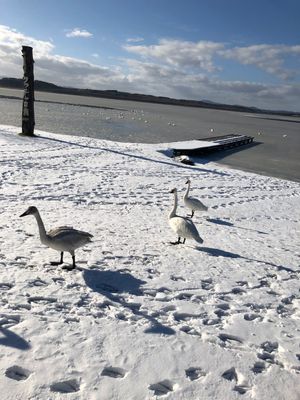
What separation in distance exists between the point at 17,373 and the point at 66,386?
0.63 metres

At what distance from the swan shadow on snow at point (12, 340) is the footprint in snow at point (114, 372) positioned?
109 centimetres

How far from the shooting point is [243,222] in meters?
13.0

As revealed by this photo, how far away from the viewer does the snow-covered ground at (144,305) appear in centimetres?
490

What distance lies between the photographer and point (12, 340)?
5.32 meters

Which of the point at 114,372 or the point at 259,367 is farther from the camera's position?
the point at 259,367

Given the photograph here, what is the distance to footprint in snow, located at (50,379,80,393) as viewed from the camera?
456cm

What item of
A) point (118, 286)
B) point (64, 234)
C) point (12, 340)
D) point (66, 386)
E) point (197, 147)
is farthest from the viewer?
point (197, 147)

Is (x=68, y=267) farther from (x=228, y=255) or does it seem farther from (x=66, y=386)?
(x=228, y=255)

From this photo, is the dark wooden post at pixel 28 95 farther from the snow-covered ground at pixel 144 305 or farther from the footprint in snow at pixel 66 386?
the footprint in snow at pixel 66 386

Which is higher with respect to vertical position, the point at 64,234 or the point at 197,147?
the point at 197,147

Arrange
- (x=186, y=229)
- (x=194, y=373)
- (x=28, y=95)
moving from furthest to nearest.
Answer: (x=28, y=95) < (x=186, y=229) < (x=194, y=373)

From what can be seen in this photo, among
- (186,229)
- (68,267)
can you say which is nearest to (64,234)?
(68,267)

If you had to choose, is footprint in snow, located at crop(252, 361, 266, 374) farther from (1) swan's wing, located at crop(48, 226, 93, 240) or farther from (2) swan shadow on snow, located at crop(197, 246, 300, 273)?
(2) swan shadow on snow, located at crop(197, 246, 300, 273)

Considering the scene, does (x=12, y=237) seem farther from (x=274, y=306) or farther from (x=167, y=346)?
(x=274, y=306)
